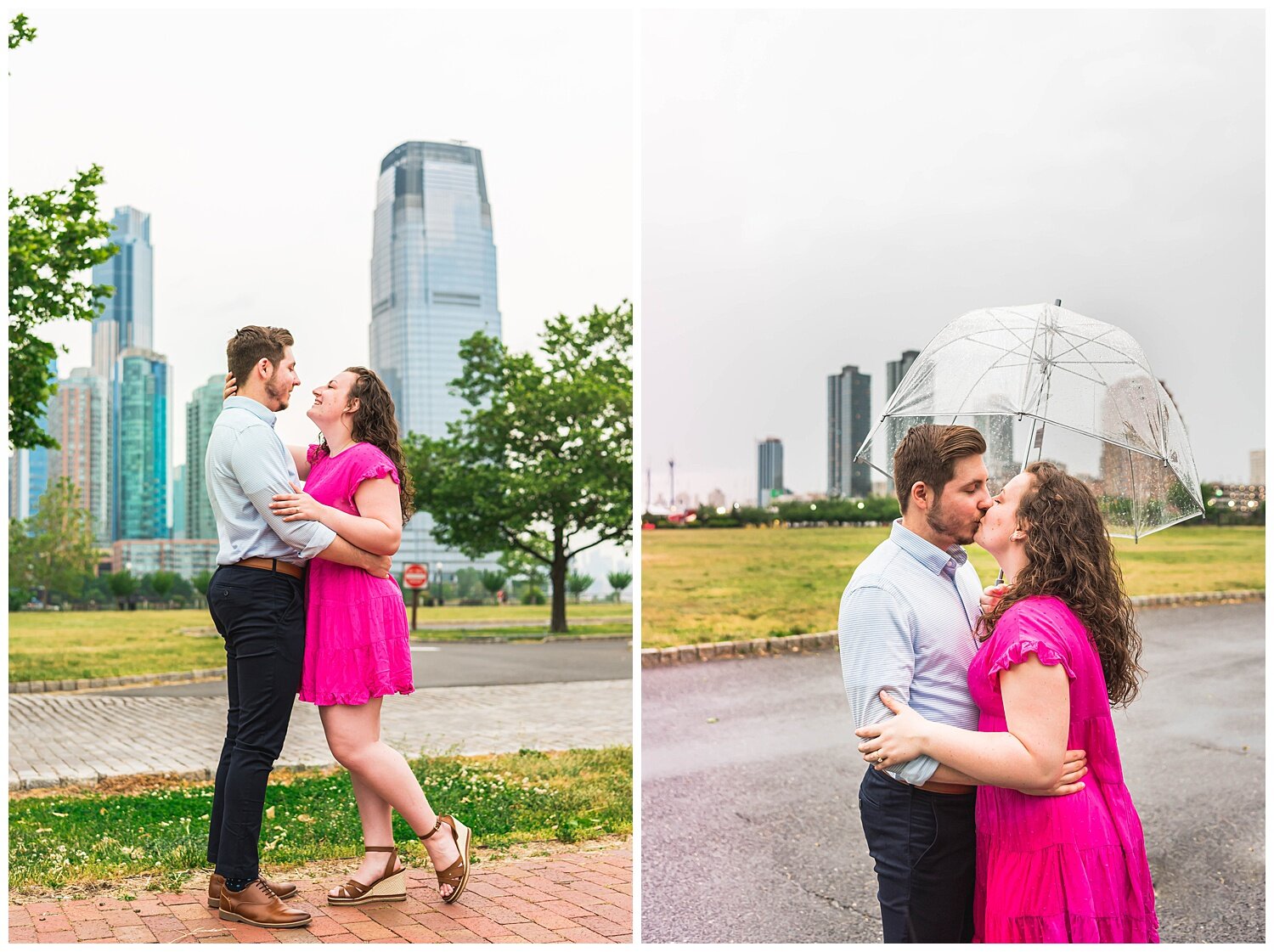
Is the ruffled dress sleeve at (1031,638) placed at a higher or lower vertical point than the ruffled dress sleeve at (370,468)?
lower

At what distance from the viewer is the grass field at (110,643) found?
8875 mm

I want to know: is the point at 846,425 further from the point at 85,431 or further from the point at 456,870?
the point at 85,431

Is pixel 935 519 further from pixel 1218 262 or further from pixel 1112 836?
pixel 1218 262

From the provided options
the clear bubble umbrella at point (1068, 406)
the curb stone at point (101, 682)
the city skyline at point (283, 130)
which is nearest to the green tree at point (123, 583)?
the curb stone at point (101, 682)

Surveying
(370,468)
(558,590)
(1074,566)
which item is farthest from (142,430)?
(558,590)

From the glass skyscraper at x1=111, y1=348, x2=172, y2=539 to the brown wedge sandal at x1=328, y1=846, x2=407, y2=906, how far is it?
4.40m

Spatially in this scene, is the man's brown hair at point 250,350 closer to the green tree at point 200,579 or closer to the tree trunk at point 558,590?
the green tree at point 200,579

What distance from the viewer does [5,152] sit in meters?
3.00

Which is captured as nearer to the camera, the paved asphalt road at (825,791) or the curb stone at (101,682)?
the paved asphalt road at (825,791)

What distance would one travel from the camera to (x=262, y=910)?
2.38 meters

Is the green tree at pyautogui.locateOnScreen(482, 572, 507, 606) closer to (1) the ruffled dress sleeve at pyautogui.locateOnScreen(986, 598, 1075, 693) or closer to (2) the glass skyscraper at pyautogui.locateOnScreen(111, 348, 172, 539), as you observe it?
(2) the glass skyscraper at pyautogui.locateOnScreen(111, 348, 172, 539)

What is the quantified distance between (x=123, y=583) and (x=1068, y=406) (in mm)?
8315

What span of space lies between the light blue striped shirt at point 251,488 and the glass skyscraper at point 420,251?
488cm

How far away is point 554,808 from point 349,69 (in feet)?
14.3
